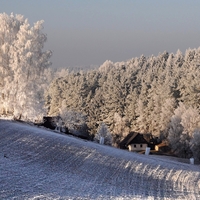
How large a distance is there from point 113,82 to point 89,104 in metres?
6.94

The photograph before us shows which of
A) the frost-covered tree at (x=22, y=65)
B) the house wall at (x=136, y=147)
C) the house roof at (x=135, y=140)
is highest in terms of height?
the frost-covered tree at (x=22, y=65)

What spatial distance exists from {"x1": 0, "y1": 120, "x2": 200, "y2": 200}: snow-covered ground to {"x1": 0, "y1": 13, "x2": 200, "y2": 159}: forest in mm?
11013

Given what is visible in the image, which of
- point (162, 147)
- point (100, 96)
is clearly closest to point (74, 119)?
point (100, 96)

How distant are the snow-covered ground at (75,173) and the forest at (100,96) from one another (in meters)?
11.0

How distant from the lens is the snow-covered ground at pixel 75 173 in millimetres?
12445

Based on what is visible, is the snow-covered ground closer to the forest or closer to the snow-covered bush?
the forest

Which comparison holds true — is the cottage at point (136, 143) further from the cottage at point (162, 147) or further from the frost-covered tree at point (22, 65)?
the frost-covered tree at point (22, 65)

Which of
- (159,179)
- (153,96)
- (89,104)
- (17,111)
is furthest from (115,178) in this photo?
(89,104)

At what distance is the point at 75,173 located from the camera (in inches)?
591

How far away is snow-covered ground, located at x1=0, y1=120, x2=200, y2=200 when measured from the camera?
40.8ft

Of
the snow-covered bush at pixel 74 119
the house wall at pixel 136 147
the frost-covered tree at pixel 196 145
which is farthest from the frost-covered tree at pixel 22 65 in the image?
the snow-covered bush at pixel 74 119

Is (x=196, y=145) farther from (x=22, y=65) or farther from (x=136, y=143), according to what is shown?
(x=22, y=65)

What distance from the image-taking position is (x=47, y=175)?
45.8ft

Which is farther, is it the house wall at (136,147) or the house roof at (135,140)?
the house roof at (135,140)
